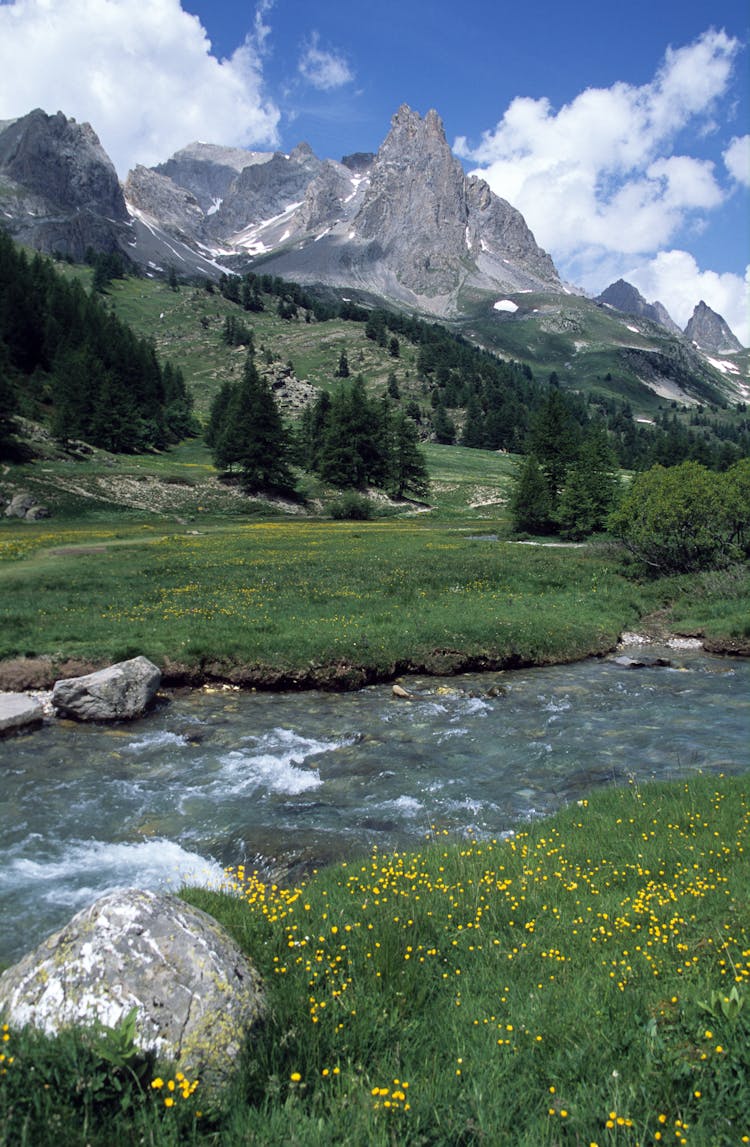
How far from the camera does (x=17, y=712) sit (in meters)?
17.7

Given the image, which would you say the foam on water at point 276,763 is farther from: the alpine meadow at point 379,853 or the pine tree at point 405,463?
the pine tree at point 405,463

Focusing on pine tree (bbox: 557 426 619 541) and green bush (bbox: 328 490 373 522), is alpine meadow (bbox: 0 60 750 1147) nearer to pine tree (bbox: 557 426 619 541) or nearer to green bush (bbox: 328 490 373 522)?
pine tree (bbox: 557 426 619 541)

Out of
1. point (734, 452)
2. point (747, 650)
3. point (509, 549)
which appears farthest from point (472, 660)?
point (734, 452)

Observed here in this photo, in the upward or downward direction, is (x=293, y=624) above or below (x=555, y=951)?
below

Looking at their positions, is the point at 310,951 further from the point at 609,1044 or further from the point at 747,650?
the point at 747,650

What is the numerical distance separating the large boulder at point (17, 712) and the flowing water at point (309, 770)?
2.45 feet

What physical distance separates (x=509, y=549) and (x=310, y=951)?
154 ft

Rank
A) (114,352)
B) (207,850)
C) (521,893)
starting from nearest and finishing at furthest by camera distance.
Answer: (521,893) → (207,850) → (114,352)

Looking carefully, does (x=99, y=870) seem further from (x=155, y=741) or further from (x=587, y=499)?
(x=587, y=499)

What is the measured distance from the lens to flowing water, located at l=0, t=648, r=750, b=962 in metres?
11.3

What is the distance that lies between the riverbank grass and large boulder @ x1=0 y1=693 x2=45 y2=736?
11.4m

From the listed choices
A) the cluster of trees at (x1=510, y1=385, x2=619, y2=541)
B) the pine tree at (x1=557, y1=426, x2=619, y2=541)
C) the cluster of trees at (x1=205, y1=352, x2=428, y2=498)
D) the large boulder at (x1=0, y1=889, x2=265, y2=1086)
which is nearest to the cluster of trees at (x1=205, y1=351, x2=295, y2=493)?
the cluster of trees at (x1=205, y1=352, x2=428, y2=498)

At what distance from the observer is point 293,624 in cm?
2641

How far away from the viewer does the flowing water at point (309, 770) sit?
37.2 feet
